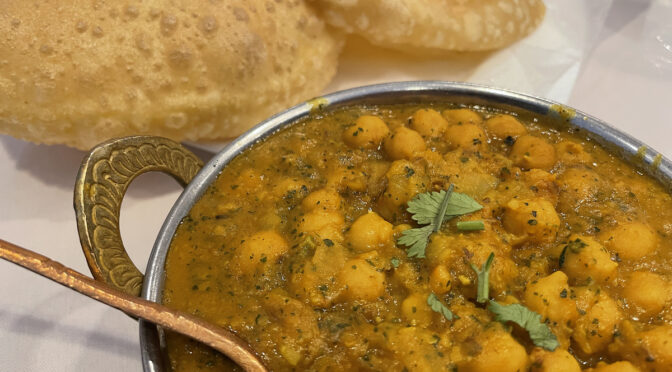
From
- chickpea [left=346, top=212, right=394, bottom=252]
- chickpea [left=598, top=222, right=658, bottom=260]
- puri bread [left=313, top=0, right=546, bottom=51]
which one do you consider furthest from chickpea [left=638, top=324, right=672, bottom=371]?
puri bread [left=313, top=0, right=546, bottom=51]

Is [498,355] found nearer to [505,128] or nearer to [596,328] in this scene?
[596,328]

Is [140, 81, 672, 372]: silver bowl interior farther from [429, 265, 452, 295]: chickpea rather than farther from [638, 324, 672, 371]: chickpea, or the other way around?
[429, 265, 452, 295]: chickpea

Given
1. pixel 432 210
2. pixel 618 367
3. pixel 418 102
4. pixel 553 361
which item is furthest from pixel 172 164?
pixel 618 367

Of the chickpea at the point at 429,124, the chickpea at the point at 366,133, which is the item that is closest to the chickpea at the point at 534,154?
the chickpea at the point at 429,124

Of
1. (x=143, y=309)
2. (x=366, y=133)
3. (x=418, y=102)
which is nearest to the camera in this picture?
(x=143, y=309)

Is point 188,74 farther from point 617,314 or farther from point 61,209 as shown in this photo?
point 617,314

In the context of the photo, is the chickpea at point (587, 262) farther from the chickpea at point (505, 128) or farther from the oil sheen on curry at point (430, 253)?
the chickpea at point (505, 128)

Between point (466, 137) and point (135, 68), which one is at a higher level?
point (135, 68)
